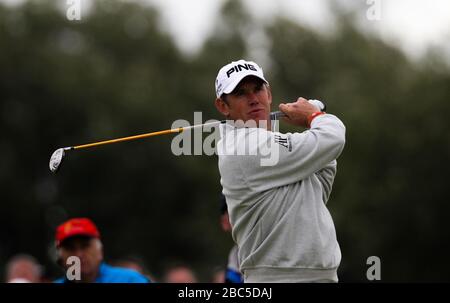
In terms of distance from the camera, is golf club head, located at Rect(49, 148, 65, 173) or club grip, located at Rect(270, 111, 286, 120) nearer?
club grip, located at Rect(270, 111, 286, 120)

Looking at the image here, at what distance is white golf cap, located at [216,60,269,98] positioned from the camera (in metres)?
6.71

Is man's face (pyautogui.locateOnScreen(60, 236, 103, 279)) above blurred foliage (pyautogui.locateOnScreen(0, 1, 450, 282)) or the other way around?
the other way around

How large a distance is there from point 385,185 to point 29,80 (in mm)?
19469

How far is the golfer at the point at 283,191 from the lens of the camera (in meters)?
6.21

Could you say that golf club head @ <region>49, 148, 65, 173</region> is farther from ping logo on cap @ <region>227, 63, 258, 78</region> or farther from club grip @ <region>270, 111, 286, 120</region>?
club grip @ <region>270, 111, 286, 120</region>

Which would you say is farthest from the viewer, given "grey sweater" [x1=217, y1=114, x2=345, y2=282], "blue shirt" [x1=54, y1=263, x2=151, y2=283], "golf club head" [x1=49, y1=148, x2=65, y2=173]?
"blue shirt" [x1=54, y1=263, x2=151, y2=283]

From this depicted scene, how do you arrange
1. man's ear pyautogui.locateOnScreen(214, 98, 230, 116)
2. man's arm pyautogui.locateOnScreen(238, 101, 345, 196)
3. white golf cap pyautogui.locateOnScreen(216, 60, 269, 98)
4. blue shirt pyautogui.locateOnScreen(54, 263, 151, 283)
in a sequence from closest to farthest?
man's arm pyautogui.locateOnScreen(238, 101, 345, 196) < white golf cap pyautogui.locateOnScreen(216, 60, 269, 98) < man's ear pyautogui.locateOnScreen(214, 98, 230, 116) < blue shirt pyautogui.locateOnScreen(54, 263, 151, 283)

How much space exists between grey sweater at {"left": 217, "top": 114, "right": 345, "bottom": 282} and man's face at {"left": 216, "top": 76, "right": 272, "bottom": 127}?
0.18 meters

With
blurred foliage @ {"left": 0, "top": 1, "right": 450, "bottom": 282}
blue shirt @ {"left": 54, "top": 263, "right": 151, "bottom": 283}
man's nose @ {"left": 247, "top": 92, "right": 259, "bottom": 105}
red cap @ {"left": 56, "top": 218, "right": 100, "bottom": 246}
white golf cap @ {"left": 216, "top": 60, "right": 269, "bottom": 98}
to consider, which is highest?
blurred foliage @ {"left": 0, "top": 1, "right": 450, "bottom": 282}

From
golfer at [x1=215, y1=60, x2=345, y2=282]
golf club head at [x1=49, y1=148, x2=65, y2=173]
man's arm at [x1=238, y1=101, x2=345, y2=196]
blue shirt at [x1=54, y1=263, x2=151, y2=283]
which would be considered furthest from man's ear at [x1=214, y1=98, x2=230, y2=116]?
blue shirt at [x1=54, y1=263, x2=151, y2=283]

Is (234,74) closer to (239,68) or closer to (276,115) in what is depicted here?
(239,68)

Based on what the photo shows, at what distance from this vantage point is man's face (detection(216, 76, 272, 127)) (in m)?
6.72

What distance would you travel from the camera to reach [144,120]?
146 ft

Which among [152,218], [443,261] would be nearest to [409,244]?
[443,261]
